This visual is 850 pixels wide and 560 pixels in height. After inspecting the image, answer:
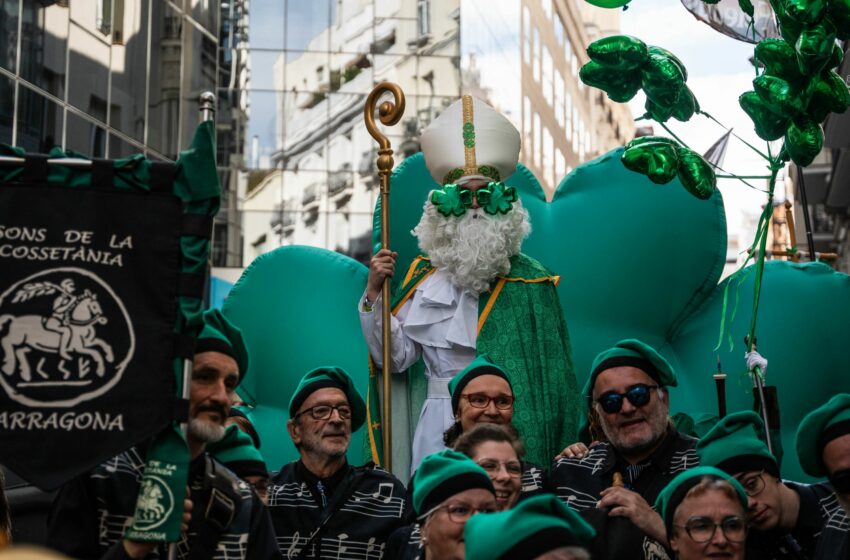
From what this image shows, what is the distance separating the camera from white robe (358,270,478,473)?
6.41 meters

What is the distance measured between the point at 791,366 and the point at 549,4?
35771 millimetres

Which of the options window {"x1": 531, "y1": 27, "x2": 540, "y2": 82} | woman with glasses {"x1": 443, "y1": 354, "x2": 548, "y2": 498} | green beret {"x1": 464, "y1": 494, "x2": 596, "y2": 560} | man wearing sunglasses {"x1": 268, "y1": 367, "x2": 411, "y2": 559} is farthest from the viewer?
window {"x1": 531, "y1": 27, "x2": 540, "y2": 82}

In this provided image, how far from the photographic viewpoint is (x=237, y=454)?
4434mm

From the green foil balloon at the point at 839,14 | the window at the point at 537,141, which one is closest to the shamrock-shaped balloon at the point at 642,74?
the green foil balloon at the point at 839,14

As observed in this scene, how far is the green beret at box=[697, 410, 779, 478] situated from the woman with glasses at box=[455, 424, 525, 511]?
715mm

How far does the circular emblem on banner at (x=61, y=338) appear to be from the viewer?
3262 millimetres

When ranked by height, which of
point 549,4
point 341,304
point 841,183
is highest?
point 549,4

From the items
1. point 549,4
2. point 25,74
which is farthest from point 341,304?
point 549,4

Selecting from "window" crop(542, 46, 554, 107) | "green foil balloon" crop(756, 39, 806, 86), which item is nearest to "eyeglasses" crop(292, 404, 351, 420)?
"green foil balloon" crop(756, 39, 806, 86)

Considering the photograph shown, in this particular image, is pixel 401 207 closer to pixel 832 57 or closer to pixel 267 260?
pixel 267 260

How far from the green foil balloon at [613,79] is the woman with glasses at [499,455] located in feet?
7.15

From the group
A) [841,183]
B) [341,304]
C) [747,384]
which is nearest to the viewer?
[747,384]

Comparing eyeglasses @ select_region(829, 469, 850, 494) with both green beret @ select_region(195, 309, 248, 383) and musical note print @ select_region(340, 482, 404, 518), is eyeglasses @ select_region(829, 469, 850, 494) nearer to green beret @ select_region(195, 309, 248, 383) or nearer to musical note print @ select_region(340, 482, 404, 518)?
musical note print @ select_region(340, 482, 404, 518)

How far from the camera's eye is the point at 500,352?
651 cm
